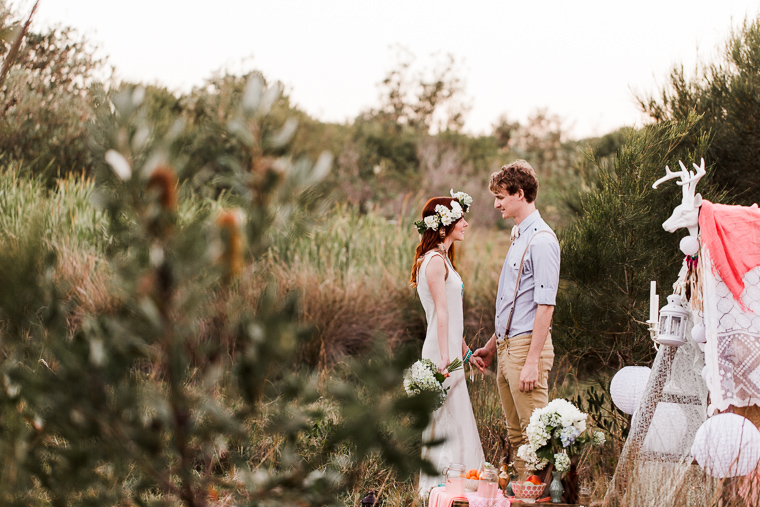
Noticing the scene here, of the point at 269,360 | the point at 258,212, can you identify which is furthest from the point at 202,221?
the point at 269,360

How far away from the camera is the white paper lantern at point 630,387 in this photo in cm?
401

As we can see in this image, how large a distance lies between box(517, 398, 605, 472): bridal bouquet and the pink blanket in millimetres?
941

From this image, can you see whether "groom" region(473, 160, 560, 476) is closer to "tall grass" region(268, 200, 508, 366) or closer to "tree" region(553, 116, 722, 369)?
"tree" region(553, 116, 722, 369)

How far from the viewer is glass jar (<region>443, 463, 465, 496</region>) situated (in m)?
3.46

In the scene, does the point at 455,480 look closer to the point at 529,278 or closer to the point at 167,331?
the point at 529,278

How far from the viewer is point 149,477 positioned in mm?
1303

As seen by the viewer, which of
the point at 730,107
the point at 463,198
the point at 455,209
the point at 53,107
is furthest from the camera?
the point at 53,107

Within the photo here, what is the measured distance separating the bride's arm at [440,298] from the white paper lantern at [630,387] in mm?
971

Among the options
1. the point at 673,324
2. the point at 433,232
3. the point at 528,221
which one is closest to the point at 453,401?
the point at 433,232

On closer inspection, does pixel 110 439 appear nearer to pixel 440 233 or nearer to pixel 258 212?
pixel 258 212

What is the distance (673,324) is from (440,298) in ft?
4.22

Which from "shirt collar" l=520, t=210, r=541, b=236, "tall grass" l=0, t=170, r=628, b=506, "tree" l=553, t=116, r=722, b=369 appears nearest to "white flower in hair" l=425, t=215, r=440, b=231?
"shirt collar" l=520, t=210, r=541, b=236

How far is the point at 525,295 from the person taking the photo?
12.4 feet

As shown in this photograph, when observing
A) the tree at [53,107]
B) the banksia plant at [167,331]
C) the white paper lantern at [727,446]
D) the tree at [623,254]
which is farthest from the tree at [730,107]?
the tree at [53,107]
